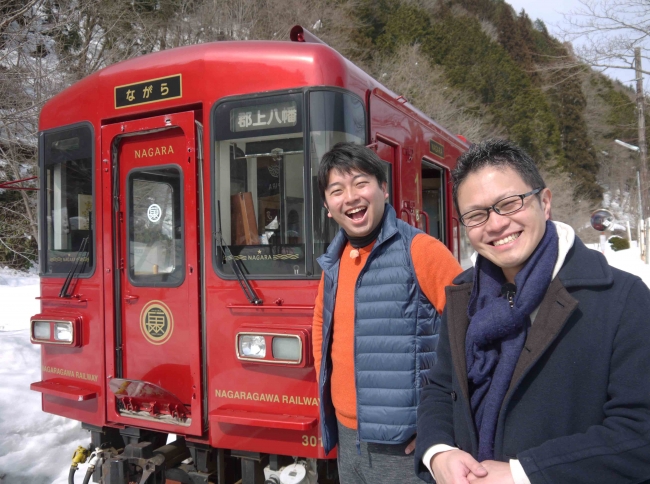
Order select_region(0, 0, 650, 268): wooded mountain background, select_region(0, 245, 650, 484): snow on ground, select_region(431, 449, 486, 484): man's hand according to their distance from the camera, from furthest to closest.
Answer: select_region(0, 0, 650, 268): wooded mountain background < select_region(0, 245, 650, 484): snow on ground < select_region(431, 449, 486, 484): man's hand

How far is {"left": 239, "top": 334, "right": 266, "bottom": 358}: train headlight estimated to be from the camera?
2.93 m

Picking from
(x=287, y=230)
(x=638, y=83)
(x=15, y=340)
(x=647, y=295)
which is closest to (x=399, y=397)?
(x=647, y=295)

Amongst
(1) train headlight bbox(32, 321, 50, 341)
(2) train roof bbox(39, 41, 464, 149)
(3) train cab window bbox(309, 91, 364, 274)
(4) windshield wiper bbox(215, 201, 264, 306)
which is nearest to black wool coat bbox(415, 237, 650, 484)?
(3) train cab window bbox(309, 91, 364, 274)

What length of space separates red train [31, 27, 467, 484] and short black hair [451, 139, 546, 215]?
1440 mm

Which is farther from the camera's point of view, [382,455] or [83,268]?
[83,268]

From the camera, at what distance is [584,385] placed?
4.33 ft

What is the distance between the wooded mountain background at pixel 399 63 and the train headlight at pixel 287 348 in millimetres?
8826

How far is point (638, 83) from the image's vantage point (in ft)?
44.9

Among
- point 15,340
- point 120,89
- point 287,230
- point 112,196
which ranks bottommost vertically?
point 15,340

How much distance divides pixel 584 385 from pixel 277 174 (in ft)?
6.88

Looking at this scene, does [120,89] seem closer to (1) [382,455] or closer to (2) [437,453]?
(1) [382,455]

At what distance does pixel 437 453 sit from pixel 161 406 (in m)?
2.21

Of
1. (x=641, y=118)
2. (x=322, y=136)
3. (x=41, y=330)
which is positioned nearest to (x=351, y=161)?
(x=322, y=136)

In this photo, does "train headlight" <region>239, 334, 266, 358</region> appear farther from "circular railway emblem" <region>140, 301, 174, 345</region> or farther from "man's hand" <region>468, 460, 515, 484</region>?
"man's hand" <region>468, 460, 515, 484</region>
